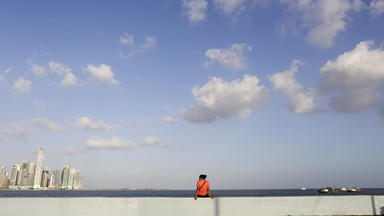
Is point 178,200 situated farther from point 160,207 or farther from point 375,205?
point 375,205

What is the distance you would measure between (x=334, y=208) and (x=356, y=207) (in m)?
0.90

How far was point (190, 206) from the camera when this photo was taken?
9070 millimetres

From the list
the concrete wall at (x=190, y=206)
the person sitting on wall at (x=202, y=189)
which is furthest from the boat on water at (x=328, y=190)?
the person sitting on wall at (x=202, y=189)

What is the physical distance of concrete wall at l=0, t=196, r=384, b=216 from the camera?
8.59m

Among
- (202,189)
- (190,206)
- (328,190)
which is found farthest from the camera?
(328,190)

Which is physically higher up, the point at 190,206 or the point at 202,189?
the point at 202,189

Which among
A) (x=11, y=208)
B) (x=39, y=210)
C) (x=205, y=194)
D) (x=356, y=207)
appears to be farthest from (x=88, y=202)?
(x=356, y=207)

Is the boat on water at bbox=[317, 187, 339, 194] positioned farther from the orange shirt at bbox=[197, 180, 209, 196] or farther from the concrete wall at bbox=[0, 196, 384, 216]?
the orange shirt at bbox=[197, 180, 209, 196]

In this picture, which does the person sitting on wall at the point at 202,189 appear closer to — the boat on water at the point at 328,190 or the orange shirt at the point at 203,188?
the orange shirt at the point at 203,188

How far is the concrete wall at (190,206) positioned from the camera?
8586mm

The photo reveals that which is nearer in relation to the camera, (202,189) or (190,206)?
(190,206)

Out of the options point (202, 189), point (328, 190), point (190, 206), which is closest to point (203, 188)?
point (202, 189)

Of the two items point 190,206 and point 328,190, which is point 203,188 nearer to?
point 190,206

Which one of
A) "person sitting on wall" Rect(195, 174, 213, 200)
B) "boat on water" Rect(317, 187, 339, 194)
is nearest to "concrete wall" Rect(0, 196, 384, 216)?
"person sitting on wall" Rect(195, 174, 213, 200)
